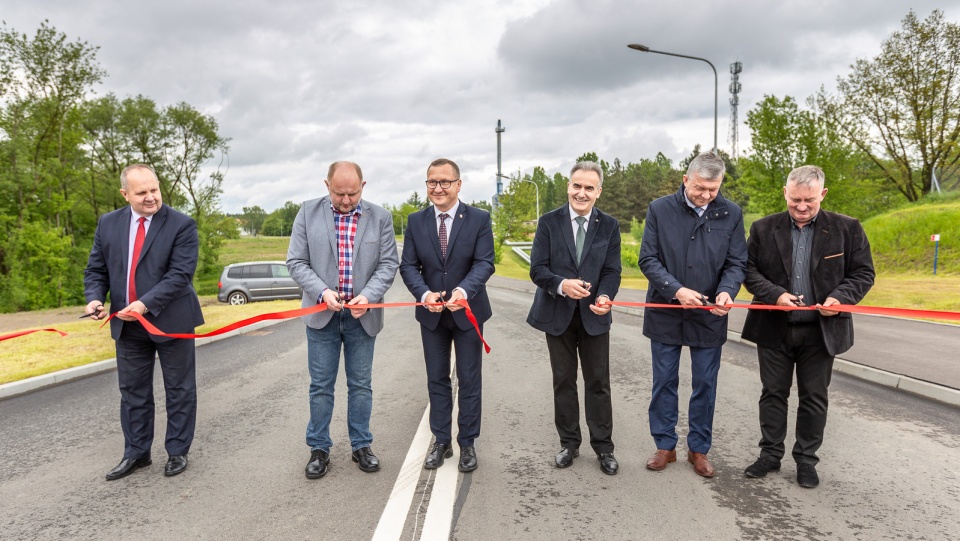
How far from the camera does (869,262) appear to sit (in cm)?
377

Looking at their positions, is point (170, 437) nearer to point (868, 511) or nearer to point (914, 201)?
point (868, 511)

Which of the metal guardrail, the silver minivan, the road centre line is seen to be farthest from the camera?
the metal guardrail

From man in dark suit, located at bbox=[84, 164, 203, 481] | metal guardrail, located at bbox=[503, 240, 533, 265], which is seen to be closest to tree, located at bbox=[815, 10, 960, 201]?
metal guardrail, located at bbox=[503, 240, 533, 265]

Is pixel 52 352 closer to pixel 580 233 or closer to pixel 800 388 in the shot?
pixel 580 233

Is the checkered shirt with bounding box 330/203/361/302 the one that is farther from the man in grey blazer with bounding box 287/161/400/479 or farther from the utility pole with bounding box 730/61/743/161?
the utility pole with bounding box 730/61/743/161

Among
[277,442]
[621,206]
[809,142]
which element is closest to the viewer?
[277,442]

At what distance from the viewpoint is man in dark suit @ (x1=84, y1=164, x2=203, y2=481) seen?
12.9 feet

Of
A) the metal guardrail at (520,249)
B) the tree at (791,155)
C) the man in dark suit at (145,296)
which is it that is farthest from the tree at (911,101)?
the man in dark suit at (145,296)

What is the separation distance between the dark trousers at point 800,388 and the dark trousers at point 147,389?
4011 millimetres

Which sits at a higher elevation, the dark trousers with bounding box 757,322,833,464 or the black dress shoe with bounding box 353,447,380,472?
the dark trousers with bounding box 757,322,833,464

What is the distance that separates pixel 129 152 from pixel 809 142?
119ft

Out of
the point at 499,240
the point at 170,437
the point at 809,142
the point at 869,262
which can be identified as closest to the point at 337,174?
the point at 170,437

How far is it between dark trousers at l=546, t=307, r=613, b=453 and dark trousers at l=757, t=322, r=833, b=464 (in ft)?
3.46

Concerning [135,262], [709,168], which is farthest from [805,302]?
[135,262]
